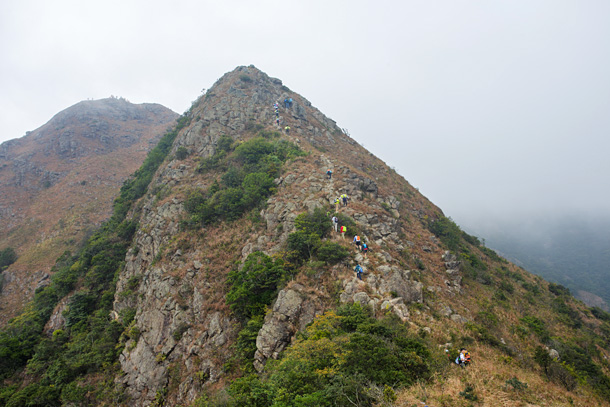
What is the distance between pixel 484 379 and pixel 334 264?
9.37 meters

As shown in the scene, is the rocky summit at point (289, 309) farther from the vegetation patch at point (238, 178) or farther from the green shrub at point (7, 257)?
the green shrub at point (7, 257)

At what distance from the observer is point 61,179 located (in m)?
60.0

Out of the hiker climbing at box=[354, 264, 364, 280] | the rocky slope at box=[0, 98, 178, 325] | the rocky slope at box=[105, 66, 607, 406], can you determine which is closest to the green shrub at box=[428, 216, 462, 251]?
the rocky slope at box=[105, 66, 607, 406]

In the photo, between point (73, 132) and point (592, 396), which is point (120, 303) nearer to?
point (592, 396)

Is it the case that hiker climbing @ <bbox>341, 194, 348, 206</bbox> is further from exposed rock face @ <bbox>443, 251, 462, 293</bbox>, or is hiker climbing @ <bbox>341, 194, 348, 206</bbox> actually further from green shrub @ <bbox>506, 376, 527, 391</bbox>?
green shrub @ <bbox>506, 376, 527, 391</bbox>

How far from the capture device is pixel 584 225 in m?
→ 153

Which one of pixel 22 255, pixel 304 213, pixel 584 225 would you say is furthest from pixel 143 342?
pixel 584 225

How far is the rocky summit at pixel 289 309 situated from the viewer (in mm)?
9469

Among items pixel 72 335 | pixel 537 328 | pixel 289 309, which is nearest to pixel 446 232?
pixel 537 328

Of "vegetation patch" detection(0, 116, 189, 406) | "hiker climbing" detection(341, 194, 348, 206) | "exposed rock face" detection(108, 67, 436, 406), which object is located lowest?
"vegetation patch" detection(0, 116, 189, 406)

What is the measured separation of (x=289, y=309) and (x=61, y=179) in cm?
7491

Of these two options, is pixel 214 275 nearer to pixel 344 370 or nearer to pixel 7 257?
pixel 344 370

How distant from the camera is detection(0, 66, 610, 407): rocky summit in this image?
9469mm

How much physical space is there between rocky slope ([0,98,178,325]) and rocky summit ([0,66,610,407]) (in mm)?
10208
